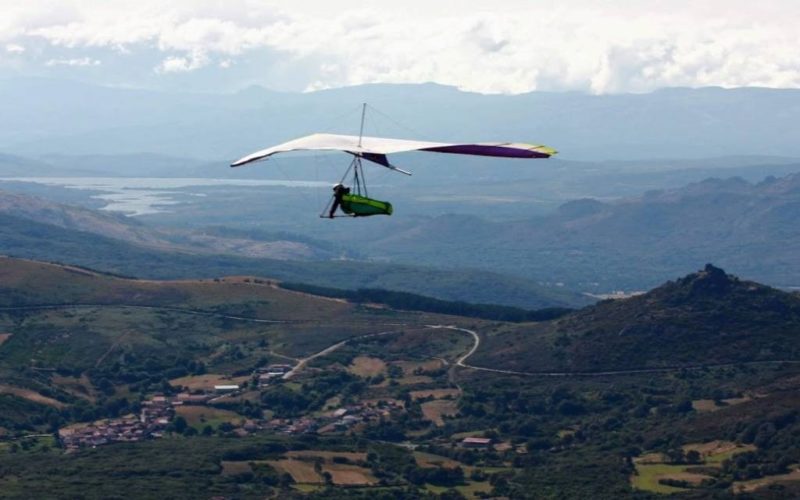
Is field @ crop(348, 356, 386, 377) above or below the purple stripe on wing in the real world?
below

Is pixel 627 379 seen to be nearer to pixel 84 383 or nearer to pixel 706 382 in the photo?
pixel 706 382

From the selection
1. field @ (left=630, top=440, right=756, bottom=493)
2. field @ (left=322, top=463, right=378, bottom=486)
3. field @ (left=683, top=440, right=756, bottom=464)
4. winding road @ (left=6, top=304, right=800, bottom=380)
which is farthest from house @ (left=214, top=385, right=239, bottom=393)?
field @ (left=683, top=440, right=756, bottom=464)

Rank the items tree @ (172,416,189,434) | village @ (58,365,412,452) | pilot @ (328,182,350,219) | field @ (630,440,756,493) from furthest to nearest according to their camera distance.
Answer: tree @ (172,416,189,434)
village @ (58,365,412,452)
field @ (630,440,756,493)
pilot @ (328,182,350,219)

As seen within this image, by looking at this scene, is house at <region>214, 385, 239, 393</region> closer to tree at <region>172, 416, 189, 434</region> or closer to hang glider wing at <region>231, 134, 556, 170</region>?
tree at <region>172, 416, 189, 434</region>

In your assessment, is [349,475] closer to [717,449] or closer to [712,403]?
[717,449]

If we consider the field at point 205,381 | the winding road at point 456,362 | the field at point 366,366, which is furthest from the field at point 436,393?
the field at point 205,381

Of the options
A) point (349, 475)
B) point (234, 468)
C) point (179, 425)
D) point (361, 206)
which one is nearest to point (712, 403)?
point (349, 475)

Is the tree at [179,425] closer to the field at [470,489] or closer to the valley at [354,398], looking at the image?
the valley at [354,398]
